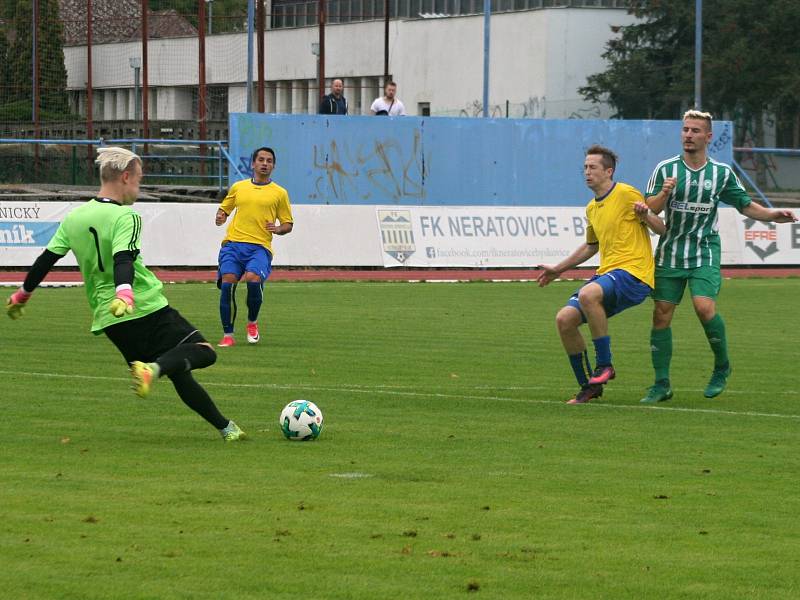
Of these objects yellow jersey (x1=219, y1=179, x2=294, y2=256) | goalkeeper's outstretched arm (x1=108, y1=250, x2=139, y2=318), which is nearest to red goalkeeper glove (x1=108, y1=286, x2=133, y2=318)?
goalkeeper's outstretched arm (x1=108, y1=250, x2=139, y2=318)

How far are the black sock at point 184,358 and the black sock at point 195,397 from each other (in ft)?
0.22

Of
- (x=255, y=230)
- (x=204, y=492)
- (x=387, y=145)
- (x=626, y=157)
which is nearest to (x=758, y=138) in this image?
(x=626, y=157)

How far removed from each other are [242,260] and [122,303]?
819 centimetres

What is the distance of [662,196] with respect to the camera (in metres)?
11.4

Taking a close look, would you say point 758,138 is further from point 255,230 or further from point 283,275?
point 255,230

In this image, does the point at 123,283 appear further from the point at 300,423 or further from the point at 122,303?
the point at 300,423

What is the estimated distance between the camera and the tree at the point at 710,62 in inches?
2030

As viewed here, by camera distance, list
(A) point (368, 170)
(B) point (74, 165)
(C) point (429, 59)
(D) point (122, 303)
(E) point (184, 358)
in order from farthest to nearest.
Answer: (C) point (429, 59) → (B) point (74, 165) → (A) point (368, 170) → (E) point (184, 358) → (D) point (122, 303)

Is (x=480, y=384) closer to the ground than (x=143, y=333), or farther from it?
closer to the ground

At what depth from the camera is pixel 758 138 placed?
5359cm

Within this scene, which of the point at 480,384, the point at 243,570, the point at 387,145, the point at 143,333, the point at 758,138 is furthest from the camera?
the point at 758,138

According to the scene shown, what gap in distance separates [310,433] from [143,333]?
3.90 feet

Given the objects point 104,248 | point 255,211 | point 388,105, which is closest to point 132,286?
point 104,248

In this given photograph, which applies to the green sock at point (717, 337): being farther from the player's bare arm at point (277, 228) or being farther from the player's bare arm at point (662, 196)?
the player's bare arm at point (277, 228)
